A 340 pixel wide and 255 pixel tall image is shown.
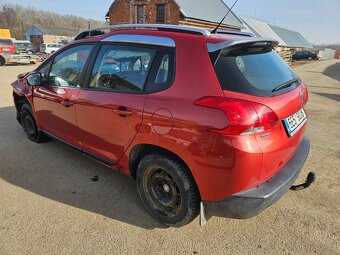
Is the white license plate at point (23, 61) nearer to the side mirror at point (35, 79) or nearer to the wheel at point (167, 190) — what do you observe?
the side mirror at point (35, 79)

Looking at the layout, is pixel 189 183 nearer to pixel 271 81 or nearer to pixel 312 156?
pixel 271 81

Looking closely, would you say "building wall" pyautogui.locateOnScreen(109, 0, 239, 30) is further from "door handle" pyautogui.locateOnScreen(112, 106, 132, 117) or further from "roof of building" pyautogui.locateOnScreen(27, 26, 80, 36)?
"roof of building" pyautogui.locateOnScreen(27, 26, 80, 36)

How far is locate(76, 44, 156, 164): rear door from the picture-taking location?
2.74 metres

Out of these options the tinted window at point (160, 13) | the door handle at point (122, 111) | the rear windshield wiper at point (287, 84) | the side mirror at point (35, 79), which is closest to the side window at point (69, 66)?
the side mirror at point (35, 79)

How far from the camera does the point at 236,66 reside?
2363mm

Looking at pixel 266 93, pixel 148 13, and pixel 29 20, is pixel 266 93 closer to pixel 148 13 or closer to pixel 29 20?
pixel 148 13

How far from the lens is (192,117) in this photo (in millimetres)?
2275

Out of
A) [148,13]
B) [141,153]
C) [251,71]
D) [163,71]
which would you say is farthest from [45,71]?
[148,13]

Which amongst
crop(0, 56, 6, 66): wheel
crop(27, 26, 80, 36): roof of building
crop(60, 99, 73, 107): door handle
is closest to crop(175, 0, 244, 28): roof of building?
crop(0, 56, 6, 66): wheel

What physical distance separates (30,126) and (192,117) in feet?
12.2

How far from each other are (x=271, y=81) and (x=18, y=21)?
344 ft

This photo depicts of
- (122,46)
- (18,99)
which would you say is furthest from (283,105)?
(18,99)

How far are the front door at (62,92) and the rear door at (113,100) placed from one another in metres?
0.21

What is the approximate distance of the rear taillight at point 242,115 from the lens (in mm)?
2117
